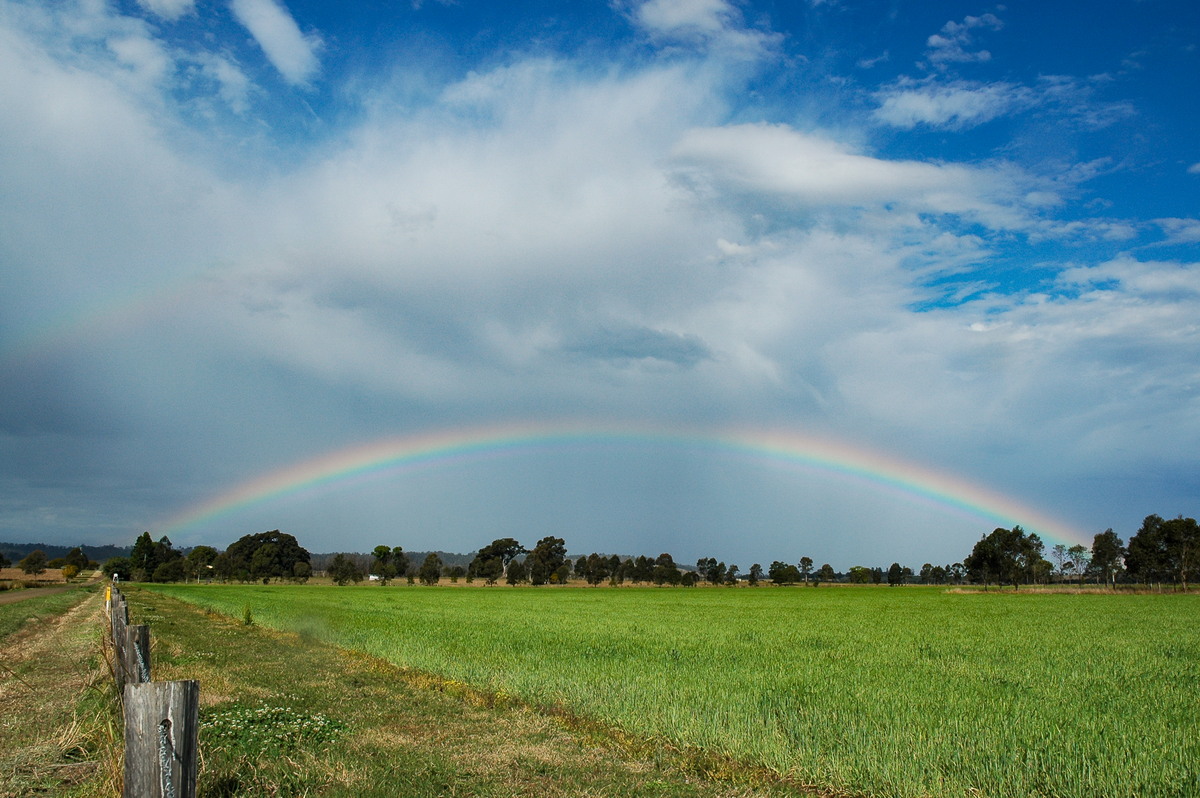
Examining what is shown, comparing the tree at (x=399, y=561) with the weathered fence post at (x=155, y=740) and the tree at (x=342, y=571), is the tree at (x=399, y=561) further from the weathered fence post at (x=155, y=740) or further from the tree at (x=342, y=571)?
the weathered fence post at (x=155, y=740)

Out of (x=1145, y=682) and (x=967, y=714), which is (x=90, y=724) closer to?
(x=967, y=714)

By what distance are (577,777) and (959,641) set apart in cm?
1918

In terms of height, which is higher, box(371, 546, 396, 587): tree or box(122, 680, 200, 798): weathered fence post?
box(122, 680, 200, 798): weathered fence post

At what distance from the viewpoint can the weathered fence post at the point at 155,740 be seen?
151 inches

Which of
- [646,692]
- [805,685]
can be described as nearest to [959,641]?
[805,685]

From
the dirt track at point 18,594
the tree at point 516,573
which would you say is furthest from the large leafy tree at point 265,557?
the dirt track at point 18,594

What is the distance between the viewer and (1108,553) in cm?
14500

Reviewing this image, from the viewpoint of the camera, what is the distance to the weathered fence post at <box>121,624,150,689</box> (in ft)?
21.6

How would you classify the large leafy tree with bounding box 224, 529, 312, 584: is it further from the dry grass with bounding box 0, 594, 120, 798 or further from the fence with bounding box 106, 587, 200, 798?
the fence with bounding box 106, 587, 200, 798

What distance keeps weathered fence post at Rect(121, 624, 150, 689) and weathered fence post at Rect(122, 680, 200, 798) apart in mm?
3003

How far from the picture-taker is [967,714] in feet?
33.1

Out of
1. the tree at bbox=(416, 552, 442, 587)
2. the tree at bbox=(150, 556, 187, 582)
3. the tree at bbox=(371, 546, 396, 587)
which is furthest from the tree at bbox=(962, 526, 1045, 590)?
the tree at bbox=(150, 556, 187, 582)

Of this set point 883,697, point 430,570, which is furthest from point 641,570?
point 883,697

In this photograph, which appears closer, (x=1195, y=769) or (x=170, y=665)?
(x=1195, y=769)
